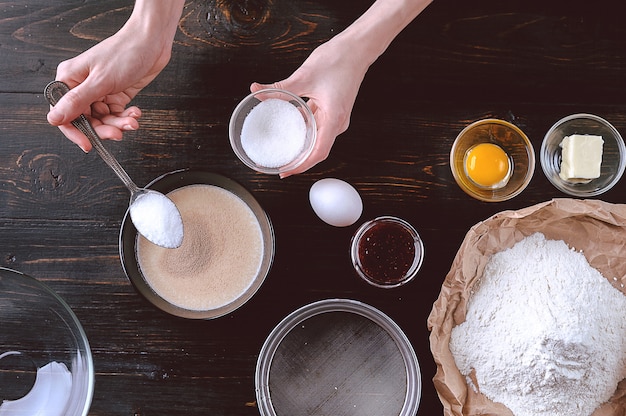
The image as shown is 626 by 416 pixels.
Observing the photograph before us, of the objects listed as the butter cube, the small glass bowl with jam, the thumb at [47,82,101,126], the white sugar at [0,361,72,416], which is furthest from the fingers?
the white sugar at [0,361,72,416]

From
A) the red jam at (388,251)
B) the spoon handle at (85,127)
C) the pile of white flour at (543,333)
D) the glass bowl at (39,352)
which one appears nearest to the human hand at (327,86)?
the red jam at (388,251)

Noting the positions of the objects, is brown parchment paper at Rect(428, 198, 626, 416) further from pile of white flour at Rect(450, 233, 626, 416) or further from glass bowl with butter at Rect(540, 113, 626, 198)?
glass bowl with butter at Rect(540, 113, 626, 198)

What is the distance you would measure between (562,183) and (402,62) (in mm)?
497

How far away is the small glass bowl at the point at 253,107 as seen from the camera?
1334mm

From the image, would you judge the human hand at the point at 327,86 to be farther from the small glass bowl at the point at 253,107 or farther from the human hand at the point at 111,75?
Result: the human hand at the point at 111,75

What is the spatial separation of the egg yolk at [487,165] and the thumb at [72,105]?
0.89 metres

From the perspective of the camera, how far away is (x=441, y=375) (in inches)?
53.1

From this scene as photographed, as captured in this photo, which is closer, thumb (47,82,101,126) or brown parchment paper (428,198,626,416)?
thumb (47,82,101,126)

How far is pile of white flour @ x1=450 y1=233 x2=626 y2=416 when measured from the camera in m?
1.28

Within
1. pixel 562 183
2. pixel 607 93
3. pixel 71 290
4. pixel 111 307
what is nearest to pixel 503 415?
pixel 562 183

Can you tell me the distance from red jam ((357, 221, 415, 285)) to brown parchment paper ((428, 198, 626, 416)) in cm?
11

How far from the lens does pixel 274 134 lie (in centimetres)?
134

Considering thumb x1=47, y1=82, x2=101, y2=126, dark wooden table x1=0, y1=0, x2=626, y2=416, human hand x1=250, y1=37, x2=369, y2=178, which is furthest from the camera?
dark wooden table x1=0, y1=0, x2=626, y2=416

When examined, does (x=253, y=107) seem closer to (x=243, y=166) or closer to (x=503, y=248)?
(x=243, y=166)
